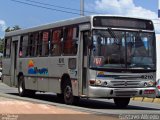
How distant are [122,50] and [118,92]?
1.50 metres

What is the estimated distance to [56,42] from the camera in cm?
2042

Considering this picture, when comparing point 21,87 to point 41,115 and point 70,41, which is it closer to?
point 70,41

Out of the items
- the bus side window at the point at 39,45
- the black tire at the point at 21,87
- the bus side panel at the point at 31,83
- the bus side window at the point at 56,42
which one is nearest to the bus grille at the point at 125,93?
the bus side window at the point at 56,42

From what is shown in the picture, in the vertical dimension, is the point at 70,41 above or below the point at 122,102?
above

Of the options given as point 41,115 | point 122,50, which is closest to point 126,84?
point 122,50

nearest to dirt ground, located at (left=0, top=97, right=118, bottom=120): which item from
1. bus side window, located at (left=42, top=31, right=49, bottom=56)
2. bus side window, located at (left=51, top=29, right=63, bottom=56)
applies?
bus side window, located at (left=51, top=29, right=63, bottom=56)

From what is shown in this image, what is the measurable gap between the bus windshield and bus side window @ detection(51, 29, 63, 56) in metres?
3.06

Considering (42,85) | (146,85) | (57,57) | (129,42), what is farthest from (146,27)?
(42,85)

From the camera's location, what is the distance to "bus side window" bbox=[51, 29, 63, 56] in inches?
792

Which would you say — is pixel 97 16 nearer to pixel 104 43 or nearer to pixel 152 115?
pixel 104 43

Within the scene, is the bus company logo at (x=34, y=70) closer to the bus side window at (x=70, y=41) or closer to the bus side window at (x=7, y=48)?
the bus side window at (x=70, y=41)

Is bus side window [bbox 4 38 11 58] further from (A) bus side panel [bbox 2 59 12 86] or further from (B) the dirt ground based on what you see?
(B) the dirt ground

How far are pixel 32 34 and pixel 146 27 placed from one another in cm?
690

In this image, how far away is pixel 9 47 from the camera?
86.6 ft
